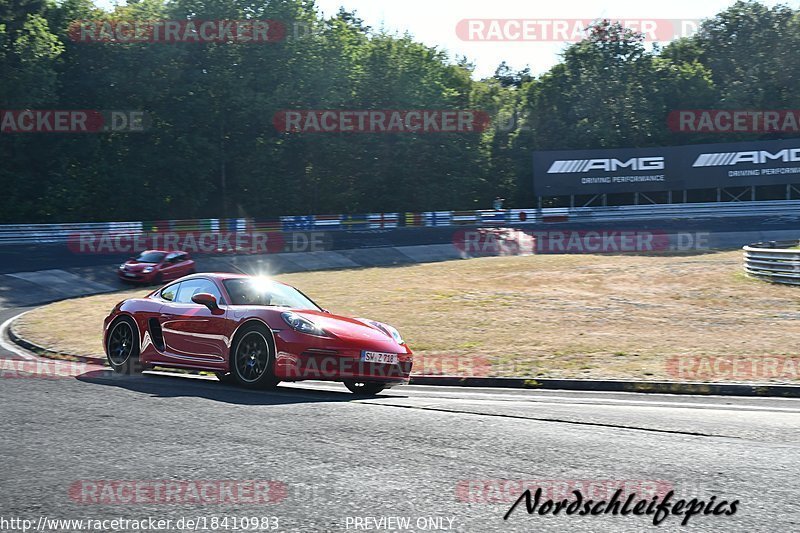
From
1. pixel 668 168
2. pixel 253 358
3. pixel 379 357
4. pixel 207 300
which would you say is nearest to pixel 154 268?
pixel 207 300

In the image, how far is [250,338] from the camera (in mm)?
9789

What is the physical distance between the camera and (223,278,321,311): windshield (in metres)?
10.5

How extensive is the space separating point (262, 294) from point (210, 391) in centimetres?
161

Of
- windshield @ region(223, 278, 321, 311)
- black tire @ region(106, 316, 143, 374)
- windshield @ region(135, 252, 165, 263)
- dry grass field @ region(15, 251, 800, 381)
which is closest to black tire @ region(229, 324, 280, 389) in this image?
windshield @ region(223, 278, 321, 311)

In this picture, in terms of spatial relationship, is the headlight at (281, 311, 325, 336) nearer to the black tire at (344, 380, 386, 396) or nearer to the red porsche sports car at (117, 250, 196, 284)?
the black tire at (344, 380, 386, 396)

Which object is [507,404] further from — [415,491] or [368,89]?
[368,89]

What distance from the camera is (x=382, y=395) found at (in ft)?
32.5

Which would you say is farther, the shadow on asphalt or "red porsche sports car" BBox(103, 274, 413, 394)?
"red porsche sports car" BBox(103, 274, 413, 394)

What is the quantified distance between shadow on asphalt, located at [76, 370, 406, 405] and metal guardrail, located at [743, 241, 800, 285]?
1697cm

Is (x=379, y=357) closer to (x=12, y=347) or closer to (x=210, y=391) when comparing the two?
(x=210, y=391)

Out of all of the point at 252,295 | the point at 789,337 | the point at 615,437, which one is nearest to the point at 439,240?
the point at 789,337

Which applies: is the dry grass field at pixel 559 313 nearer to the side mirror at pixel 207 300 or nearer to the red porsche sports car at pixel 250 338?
the red porsche sports car at pixel 250 338

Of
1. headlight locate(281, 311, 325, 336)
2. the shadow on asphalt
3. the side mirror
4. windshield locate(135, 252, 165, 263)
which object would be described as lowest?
the shadow on asphalt

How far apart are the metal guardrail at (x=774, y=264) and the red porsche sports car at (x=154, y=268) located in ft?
58.2
